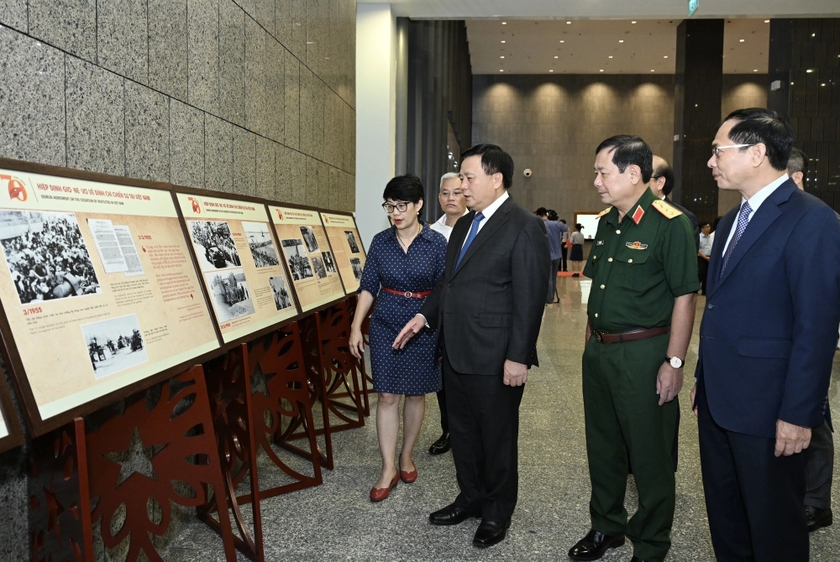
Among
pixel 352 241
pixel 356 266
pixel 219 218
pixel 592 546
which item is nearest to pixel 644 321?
pixel 592 546

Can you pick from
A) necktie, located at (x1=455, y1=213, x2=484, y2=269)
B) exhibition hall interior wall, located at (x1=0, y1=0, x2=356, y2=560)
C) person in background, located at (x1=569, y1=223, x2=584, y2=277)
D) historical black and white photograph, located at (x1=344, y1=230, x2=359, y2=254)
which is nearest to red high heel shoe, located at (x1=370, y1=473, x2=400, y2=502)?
necktie, located at (x1=455, y1=213, x2=484, y2=269)

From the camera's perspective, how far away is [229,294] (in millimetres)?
2621

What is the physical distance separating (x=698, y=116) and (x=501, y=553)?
574 inches

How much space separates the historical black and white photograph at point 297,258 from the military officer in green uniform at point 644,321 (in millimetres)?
1717

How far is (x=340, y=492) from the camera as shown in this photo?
10.6 ft

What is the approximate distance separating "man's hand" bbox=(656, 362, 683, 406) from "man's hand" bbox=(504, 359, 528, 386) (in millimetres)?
496

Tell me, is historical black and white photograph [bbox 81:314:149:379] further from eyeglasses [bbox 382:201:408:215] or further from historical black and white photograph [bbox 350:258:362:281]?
historical black and white photograph [bbox 350:258:362:281]

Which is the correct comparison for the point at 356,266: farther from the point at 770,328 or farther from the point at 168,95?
the point at 770,328

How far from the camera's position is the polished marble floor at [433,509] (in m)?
2.60

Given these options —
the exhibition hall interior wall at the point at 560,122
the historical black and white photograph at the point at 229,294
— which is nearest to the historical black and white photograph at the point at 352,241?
the historical black and white photograph at the point at 229,294

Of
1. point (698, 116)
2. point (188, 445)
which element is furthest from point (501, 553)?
point (698, 116)

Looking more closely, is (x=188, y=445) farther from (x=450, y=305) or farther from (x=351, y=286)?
(x=351, y=286)

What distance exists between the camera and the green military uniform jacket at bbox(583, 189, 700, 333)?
228 cm

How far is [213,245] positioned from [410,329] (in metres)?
0.95
